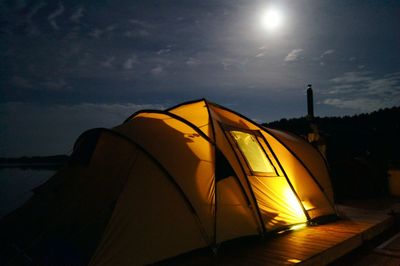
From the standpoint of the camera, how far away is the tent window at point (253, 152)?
6.22 m

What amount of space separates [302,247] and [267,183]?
1.41 meters

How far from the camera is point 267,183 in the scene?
614 cm

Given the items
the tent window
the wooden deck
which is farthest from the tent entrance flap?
the wooden deck

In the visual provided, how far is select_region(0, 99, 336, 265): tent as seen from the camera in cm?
427

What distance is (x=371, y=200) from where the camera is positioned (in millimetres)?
10453

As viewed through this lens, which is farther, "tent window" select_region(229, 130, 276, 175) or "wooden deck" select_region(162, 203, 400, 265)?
"tent window" select_region(229, 130, 276, 175)

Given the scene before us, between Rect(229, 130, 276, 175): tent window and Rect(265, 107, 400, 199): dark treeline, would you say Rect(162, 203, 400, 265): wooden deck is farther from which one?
Rect(265, 107, 400, 199): dark treeline

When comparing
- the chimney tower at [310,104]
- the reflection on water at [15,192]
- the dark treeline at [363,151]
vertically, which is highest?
the chimney tower at [310,104]

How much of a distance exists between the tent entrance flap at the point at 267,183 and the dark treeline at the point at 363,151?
16.8 feet

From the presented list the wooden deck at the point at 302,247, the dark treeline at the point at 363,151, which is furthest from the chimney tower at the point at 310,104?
the wooden deck at the point at 302,247

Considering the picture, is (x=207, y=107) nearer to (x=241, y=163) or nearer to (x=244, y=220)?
(x=241, y=163)

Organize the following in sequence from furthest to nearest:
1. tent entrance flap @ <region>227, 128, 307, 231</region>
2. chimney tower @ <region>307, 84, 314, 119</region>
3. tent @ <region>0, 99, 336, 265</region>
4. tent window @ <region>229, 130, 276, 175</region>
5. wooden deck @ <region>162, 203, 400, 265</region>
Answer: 1. chimney tower @ <region>307, 84, 314, 119</region>
2. tent window @ <region>229, 130, 276, 175</region>
3. tent entrance flap @ <region>227, 128, 307, 231</region>
4. wooden deck @ <region>162, 203, 400, 265</region>
5. tent @ <region>0, 99, 336, 265</region>

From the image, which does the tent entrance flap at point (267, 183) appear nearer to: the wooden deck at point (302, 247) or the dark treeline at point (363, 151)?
the wooden deck at point (302, 247)

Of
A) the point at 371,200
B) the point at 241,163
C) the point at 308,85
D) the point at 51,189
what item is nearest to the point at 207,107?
the point at 241,163
